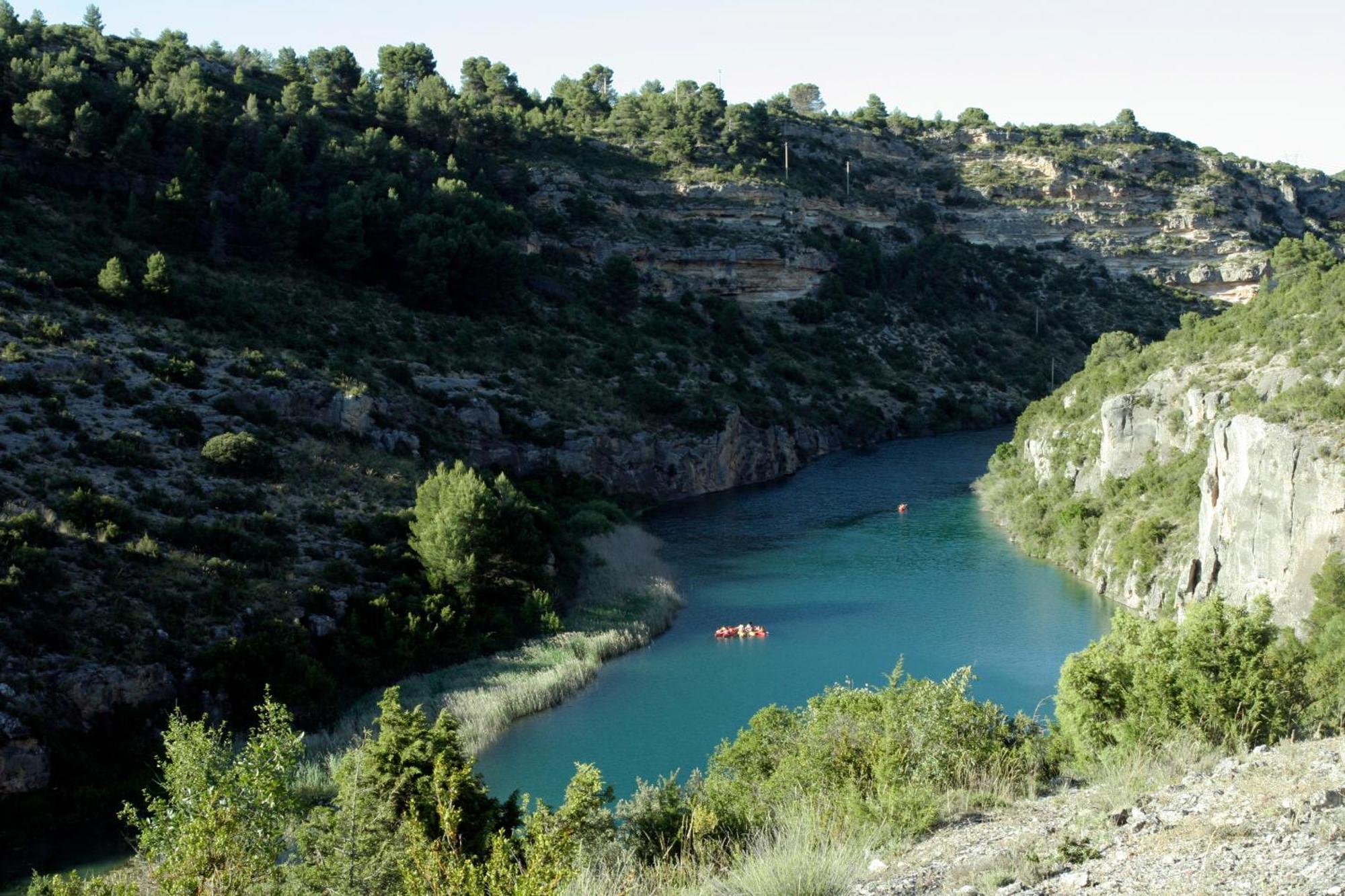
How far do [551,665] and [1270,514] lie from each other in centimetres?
2082

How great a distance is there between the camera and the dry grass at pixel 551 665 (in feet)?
92.1

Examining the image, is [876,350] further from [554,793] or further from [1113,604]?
[554,793]

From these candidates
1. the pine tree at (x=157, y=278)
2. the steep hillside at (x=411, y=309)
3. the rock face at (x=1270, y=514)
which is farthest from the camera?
the pine tree at (x=157, y=278)

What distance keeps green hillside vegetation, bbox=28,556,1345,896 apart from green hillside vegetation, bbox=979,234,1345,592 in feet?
60.3

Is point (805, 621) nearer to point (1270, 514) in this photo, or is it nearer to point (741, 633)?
point (741, 633)

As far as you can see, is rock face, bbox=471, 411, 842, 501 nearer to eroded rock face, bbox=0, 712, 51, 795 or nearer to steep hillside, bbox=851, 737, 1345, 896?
eroded rock face, bbox=0, 712, 51, 795

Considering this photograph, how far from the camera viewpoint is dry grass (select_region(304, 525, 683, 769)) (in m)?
28.1

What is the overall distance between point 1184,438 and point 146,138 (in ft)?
158

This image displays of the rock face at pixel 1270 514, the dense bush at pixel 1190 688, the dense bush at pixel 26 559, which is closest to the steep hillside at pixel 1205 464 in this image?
the rock face at pixel 1270 514

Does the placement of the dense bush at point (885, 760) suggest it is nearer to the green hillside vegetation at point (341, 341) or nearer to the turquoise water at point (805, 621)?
the turquoise water at point (805, 621)

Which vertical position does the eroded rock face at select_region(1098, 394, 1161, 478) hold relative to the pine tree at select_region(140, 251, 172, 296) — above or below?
below

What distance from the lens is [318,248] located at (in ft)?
192

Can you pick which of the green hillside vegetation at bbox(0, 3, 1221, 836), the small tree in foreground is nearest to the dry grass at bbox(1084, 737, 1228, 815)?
the small tree in foreground

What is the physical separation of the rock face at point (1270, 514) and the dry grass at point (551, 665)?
685 inches
